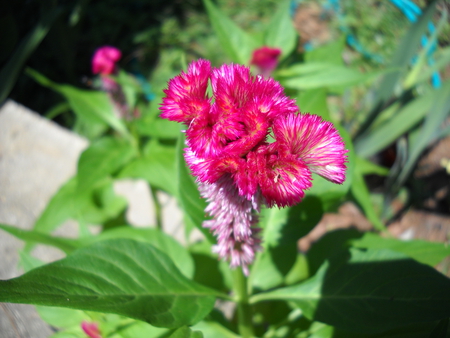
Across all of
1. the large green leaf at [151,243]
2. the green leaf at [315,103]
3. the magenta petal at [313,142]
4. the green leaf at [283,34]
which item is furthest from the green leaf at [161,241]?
the green leaf at [283,34]

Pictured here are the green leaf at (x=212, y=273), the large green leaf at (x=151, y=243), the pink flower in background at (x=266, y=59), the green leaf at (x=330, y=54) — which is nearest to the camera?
the large green leaf at (x=151, y=243)

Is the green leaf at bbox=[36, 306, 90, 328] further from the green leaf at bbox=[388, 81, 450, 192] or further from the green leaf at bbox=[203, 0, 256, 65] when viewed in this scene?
the green leaf at bbox=[388, 81, 450, 192]

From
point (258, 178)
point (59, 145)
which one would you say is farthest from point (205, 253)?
point (59, 145)

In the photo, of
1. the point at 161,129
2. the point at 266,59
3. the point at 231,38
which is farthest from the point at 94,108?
the point at 266,59

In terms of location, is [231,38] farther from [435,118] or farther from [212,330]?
[212,330]

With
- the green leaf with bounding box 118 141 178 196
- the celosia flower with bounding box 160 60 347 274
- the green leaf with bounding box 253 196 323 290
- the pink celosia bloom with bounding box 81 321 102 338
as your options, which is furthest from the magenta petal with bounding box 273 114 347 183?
the green leaf with bounding box 118 141 178 196

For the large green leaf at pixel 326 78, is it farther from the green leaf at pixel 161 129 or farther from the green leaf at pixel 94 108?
the green leaf at pixel 94 108
